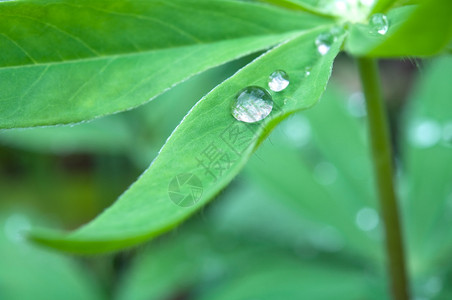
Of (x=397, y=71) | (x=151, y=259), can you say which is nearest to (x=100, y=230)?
(x=151, y=259)

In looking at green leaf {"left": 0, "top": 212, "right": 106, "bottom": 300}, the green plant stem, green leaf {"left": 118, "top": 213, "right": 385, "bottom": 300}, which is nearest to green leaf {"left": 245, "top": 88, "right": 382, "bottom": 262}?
green leaf {"left": 118, "top": 213, "right": 385, "bottom": 300}

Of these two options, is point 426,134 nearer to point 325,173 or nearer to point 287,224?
point 325,173

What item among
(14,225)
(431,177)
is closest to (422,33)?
(431,177)

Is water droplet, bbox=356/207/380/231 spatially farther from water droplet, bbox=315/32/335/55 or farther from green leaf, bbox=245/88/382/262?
water droplet, bbox=315/32/335/55

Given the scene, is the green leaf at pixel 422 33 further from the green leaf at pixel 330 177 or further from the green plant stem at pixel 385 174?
the green leaf at pixel 330 177

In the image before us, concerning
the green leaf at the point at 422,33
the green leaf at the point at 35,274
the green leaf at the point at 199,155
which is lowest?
the green leaf at the point at 199,155

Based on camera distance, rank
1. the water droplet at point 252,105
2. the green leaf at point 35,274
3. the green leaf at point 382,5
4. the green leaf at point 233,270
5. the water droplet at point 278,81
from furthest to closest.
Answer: the green leaf at point 35,274
the green leaf at point 233,270
the green leaf at point 382,5
the water droplet at point 278,81
the water droplet at point 252,105

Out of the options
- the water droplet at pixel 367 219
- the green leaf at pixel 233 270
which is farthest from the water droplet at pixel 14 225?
the water droplet at pixel 367 219
